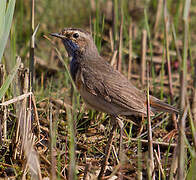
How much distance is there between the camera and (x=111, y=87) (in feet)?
14.3

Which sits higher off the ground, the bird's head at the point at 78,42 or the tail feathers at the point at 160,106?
the bird's head at the point at 78,42

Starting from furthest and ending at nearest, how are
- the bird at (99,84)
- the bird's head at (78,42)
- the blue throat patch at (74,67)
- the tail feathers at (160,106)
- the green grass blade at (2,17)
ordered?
the bird's head at (78,42) < the blue throat patch at (74,67) < the tail feathers at (160,106) < the bird at (99,84) < the green grass blade at (2,17)

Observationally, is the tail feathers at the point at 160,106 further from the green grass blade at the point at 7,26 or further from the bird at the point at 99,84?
the green grass blade at the point at 7,26

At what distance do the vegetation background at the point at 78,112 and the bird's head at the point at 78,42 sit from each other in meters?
0.11

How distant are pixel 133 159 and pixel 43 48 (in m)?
3.06

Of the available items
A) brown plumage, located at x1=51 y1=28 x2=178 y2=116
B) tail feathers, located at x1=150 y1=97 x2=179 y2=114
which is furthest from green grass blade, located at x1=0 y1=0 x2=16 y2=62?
tail feathers, located at x1=150 y1=97 x2=179 y2=114

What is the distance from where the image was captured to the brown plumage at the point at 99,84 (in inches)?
169

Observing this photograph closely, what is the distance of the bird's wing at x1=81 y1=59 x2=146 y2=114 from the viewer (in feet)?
14.1

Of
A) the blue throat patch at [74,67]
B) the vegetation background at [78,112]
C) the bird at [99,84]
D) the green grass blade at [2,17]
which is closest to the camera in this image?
the vegetation background at [78,112]

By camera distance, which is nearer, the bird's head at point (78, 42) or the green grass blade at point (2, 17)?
the green grass blade at point (2, 17)

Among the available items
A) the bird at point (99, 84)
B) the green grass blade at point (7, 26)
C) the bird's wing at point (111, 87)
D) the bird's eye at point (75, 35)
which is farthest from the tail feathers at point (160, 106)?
the green grass blade at point (7, 26)

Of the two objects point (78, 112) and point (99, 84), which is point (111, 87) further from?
point (78, 112)

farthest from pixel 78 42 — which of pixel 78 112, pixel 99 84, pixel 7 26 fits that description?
pixel 7 26

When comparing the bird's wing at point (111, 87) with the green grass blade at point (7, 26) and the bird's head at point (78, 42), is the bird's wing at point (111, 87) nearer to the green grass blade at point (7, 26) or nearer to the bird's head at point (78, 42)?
the bird's head at point (78, 42)
